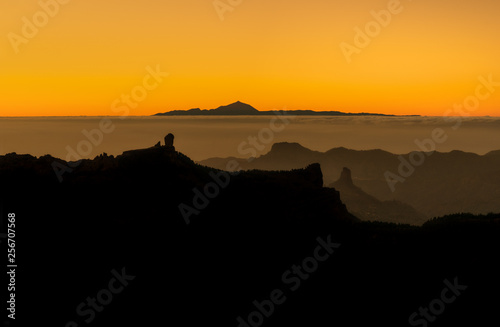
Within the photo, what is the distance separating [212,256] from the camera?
3453cm

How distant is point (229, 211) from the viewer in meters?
38.9

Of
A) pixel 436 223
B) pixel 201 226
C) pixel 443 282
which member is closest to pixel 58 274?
pixel 201 226

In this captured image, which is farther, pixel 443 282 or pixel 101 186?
pixel 101 186

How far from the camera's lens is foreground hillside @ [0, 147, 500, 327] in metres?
30.4

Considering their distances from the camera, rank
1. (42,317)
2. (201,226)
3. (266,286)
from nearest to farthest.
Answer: (42,317)
(266,286)
(201,226)

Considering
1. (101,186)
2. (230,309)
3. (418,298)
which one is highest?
(101,186)

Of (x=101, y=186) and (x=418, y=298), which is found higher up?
(x=101, y=186)

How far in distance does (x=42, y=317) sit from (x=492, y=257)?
1355 inches

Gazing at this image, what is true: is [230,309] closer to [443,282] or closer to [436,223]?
[443,282]

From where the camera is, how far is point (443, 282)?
105 feet

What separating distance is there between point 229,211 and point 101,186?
39.4 feet

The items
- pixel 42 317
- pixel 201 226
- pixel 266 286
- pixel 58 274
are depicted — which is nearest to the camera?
pixel 42 317

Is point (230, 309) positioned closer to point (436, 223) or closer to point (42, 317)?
point (42, 317)

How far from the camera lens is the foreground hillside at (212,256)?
1196 inches
